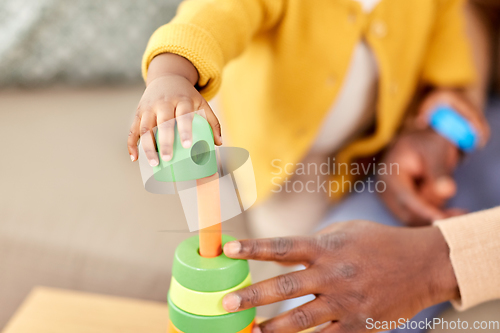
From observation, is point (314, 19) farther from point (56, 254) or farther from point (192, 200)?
point (56, 254)

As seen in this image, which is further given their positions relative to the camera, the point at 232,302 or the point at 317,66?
the point at 317,66

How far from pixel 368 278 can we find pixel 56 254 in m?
0.53

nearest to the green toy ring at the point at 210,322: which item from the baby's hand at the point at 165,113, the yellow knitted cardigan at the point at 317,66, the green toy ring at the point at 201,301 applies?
the green toy ring at the point at 201,301

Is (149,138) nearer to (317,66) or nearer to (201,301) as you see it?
(201,301)

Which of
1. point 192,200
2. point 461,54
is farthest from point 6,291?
point 461,54

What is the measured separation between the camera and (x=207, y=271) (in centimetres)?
31

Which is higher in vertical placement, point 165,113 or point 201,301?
point 165,113

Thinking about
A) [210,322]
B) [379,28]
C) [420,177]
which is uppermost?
[379,28]

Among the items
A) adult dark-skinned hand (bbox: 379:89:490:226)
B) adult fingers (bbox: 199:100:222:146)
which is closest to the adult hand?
adult dark-skinned hand (bbox: 379:89:490:226)

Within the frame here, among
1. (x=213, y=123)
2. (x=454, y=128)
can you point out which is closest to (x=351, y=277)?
(x=213, y=123)

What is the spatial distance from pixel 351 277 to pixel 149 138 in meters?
0.21

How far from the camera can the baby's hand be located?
0.80 feet

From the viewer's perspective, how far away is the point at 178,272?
12.5 inches

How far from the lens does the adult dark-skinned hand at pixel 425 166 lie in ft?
2.02
